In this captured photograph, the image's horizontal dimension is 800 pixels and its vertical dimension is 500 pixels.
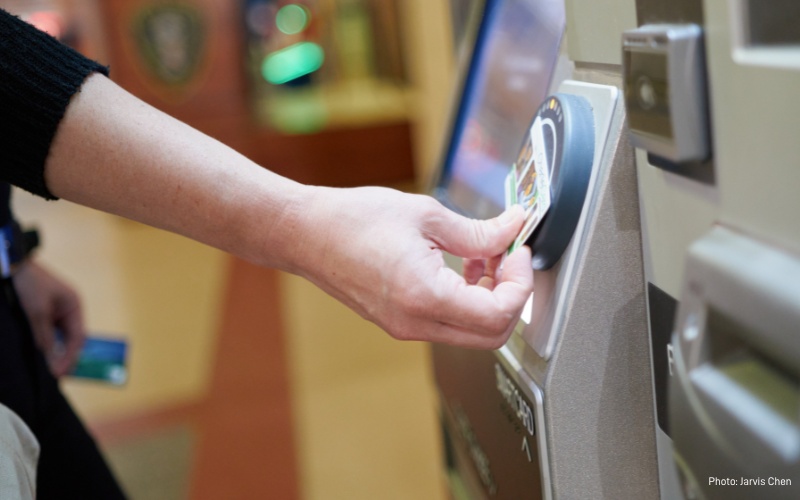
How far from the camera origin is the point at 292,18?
18.3ft

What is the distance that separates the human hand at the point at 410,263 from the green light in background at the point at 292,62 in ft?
16.9

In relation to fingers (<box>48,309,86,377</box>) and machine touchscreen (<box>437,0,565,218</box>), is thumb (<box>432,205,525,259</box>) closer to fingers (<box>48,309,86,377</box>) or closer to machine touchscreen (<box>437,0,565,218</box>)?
machine touchscreen (<box>437,0,565,218</box>)

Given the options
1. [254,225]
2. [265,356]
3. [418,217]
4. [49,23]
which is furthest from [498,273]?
[49,23]

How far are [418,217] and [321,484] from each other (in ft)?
5.14

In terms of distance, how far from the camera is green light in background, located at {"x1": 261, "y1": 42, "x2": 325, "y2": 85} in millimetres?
5512

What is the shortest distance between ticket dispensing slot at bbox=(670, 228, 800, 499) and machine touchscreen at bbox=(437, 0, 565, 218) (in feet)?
1.17

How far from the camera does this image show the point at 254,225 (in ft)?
2.01

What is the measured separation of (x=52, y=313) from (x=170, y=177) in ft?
2.26

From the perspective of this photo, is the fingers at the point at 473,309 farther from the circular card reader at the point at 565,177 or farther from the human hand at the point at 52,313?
the human hand at the point at 52,313

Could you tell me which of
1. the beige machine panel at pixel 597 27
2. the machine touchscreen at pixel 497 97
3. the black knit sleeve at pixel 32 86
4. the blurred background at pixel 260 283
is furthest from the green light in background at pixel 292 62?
the beige machine panel at pixel 597 27

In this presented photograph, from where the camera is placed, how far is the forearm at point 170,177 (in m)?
0.61

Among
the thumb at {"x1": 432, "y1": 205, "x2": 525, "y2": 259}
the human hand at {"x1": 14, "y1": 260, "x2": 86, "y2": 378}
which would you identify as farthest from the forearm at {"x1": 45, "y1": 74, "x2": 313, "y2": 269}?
the human hand at {"x1": 14, "y1": 260, "x2": 86, "y2": 378}

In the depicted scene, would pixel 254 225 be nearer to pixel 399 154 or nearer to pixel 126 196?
pixel 126 196

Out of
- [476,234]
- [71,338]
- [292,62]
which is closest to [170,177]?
[476,234]
